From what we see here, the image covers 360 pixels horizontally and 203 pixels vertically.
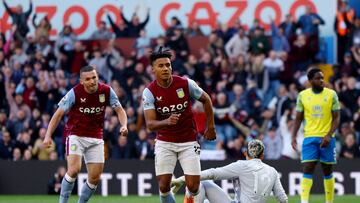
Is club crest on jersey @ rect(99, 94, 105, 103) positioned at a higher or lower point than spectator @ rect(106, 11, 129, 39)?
lower

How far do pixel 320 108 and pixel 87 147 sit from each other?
368 centimetres

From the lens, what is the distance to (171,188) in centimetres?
1384

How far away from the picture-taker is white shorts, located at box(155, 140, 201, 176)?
1341cm

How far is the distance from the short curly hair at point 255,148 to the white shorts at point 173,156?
0.70 m

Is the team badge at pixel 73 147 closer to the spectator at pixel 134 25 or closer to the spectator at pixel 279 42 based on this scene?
the spectator at pixel 279 42

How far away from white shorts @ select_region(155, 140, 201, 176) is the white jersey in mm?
271

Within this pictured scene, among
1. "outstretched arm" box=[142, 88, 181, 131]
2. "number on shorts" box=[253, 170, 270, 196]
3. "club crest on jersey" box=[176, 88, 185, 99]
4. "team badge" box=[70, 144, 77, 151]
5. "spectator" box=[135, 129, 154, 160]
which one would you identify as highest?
"club crest on jersey" box=[176, 88, 185, 99]

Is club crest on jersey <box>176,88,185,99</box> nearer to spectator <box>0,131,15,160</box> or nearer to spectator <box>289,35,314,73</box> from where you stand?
spectator <box>289,35,314,73</box>

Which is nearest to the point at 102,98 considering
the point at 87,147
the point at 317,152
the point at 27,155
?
the point at 87,147

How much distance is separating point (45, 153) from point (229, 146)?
4192 millimetres

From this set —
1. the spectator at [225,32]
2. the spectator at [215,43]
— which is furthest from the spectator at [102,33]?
the spectator at [225,32]

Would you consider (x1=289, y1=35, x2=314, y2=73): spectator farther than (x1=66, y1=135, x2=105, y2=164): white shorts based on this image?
Yes

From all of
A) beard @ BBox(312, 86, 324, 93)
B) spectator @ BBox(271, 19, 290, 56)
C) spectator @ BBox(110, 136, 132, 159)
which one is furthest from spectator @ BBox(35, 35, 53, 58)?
beard @ BBox(312, 86, 324, 93)

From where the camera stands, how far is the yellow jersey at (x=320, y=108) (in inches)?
632
